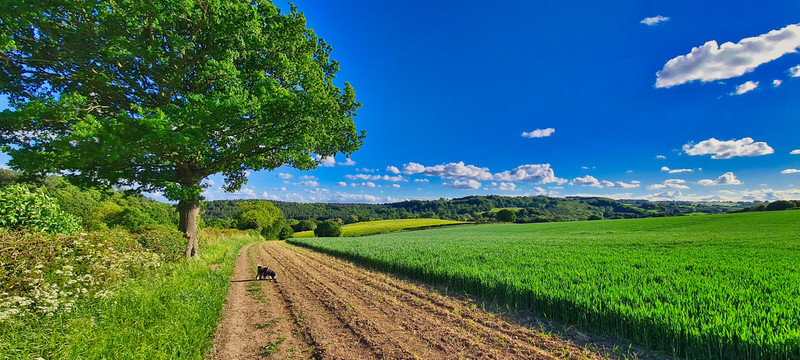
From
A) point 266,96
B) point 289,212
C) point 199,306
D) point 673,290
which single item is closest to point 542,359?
point 673,290

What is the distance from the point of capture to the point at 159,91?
33.4 ft

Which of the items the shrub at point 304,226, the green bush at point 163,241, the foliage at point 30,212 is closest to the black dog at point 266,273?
the green bush at point 163,241

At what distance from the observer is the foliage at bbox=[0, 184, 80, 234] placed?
625 cm

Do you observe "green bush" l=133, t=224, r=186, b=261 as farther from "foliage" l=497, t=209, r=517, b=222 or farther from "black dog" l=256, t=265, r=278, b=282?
"foliage" l=497, t=209, r=517, b=222

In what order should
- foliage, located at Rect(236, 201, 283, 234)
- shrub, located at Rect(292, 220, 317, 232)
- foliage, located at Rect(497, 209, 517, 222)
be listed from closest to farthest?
1. foliage, located at Rect(236, 201, 283, 234)
2. shrub, located at Rect(292, 220, 317, 232)
3. foliage, located at Rect(497, 209, 517, 222)

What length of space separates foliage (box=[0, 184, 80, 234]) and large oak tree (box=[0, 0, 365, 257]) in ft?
4.69

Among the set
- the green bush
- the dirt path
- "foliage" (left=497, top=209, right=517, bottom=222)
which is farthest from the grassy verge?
"foliage" (left=497, top=209, right=517, bottom=222)

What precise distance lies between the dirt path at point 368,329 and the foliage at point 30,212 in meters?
4.72

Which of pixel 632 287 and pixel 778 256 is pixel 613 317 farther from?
pixel 778 256

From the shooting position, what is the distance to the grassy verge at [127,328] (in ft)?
12.1

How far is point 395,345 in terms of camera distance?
4691mm

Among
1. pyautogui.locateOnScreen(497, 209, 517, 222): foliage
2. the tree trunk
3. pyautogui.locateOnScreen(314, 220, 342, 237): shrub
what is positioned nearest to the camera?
the tree trunk

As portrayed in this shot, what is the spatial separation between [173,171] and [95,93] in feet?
12.1

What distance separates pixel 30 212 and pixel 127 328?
209 inches
